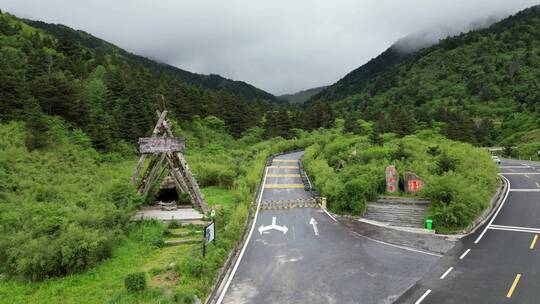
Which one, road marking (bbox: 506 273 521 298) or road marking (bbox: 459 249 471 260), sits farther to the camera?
road marking (bbox: 459 249 471 260)

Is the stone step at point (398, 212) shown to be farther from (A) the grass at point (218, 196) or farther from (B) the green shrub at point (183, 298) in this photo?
(B) the green shrub at point (183, 298)

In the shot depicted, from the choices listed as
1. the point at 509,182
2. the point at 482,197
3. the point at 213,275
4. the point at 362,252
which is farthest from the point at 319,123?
the point at 213,275

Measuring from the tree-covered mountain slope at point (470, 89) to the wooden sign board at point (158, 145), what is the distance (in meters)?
44.0

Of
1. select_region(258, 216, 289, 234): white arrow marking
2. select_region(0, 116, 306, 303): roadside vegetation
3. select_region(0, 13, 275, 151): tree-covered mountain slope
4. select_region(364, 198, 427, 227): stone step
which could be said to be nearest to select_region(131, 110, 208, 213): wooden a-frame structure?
select_region(0, 116, 306, 303): roadside vegetation

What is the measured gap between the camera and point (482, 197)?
2483 centimetres

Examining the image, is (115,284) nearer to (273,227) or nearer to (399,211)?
(273,227)

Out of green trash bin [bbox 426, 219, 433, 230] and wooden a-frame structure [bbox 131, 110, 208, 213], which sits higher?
wooden a-frame structure [bbox 131, 110, 208, 213]

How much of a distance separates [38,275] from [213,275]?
821cm

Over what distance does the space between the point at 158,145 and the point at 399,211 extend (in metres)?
19.1

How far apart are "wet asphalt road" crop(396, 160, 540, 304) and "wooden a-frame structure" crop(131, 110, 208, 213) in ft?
52.2

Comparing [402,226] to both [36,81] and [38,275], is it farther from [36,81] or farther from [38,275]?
[36,81]

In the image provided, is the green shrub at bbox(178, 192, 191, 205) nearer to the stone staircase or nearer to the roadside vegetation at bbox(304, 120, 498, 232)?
the roadside vegetation at bbox(304, 120, 498, 232)

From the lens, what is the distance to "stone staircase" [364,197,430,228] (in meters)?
24.3

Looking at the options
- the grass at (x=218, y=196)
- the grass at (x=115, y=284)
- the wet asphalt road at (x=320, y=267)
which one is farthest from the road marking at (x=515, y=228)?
the grass at (x=115, y=284)
